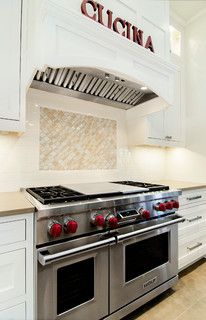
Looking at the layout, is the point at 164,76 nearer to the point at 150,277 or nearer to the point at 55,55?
the point at 55,55

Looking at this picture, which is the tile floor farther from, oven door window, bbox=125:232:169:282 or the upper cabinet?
the upper cabinet

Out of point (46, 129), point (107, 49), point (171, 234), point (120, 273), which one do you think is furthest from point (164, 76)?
point (120, 273)

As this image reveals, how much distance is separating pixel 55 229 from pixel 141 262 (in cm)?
82

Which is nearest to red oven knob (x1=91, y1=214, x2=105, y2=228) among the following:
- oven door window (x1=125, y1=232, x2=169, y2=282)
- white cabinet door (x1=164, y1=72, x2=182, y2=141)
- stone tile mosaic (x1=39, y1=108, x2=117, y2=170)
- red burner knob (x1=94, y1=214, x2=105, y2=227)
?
red burner knob (x1=94, y1=214, x2=105, y2=227)

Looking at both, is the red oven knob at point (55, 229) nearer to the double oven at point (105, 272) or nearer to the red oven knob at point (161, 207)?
the double oven at point (105, 272)

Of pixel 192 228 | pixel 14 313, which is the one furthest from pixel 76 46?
pixel 192 228

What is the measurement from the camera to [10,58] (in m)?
1.37

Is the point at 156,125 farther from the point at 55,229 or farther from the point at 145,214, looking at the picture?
the point at 55,229

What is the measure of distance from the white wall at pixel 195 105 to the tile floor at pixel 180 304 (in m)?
1.13

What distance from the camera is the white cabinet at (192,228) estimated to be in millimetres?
2035

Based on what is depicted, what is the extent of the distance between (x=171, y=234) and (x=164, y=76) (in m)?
1.34

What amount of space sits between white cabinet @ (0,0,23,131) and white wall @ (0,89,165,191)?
33 cm

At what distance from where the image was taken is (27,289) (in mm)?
1111

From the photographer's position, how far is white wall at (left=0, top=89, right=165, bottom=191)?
5.41ft
